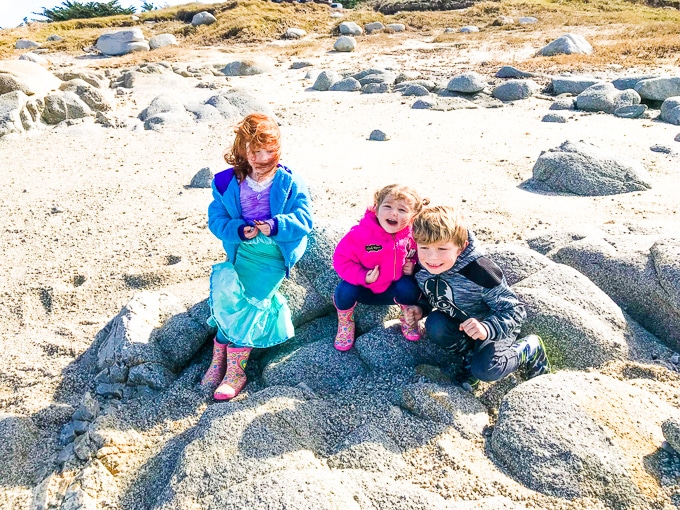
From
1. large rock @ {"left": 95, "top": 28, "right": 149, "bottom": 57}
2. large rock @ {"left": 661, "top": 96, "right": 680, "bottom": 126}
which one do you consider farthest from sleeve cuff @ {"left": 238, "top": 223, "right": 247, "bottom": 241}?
large rock @ {"left": 95, "top": 28, "right": 149, "bottom": 57}

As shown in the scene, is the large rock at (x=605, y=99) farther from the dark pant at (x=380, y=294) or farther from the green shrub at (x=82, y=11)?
the green shrub at (x=82, y=11)

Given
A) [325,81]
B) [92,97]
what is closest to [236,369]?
[92,97]

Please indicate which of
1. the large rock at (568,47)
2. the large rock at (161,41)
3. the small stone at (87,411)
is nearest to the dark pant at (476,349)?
the small stone at (87,411)

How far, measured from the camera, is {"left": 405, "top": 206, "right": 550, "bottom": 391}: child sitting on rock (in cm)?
296

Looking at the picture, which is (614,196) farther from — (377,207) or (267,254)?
(267,254)

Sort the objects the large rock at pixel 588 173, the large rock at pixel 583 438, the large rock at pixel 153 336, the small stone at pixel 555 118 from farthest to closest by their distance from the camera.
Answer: the small stone at pixel 555 118 < the large rock at pixel 588 173 < the large rock at pixel 153 336 < the large rock at pixel 583 438

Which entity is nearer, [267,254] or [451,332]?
[451,332]

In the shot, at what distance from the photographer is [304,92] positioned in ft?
44.4

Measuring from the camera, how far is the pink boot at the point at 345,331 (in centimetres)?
354

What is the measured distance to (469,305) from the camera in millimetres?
3166

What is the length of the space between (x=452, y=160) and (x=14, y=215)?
5423 mm

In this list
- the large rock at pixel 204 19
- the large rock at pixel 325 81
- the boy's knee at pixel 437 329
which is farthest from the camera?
the large rock at pixel 204 19

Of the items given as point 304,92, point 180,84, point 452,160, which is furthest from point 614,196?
point 180,84

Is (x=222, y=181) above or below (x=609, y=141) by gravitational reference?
above
